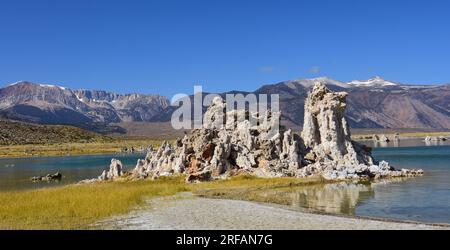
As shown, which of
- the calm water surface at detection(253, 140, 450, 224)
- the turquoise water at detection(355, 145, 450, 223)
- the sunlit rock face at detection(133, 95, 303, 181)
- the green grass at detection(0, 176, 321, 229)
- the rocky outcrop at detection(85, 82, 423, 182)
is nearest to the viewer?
the green grass at detection(0, 176, 321, 229)

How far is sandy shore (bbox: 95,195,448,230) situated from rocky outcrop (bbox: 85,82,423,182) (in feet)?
73.3

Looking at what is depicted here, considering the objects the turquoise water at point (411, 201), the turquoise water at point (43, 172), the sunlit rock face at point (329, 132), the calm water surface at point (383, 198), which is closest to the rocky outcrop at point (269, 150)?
the sunlit rock face at point (329, 132)

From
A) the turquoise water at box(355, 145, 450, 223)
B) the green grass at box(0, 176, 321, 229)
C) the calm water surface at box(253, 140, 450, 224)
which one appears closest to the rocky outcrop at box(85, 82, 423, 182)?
the calm water surface at box(253, 140, 450, 224)

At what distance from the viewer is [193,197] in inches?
1609

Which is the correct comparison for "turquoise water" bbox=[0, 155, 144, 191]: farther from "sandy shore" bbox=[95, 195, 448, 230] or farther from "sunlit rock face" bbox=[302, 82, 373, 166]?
"sandy shore" bbox=[95, 195, 448, 230]

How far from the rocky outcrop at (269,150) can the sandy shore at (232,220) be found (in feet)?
73.3

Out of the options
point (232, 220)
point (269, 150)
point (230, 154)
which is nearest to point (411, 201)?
point (232, 220)

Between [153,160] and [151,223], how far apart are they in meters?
42.5

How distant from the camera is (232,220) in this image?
26797mm

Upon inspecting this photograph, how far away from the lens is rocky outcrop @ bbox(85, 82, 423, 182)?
58844 millimetres

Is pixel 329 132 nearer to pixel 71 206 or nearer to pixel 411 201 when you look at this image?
pixel 411 201

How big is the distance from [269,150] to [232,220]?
3595 centimetres

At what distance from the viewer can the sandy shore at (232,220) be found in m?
24.6
